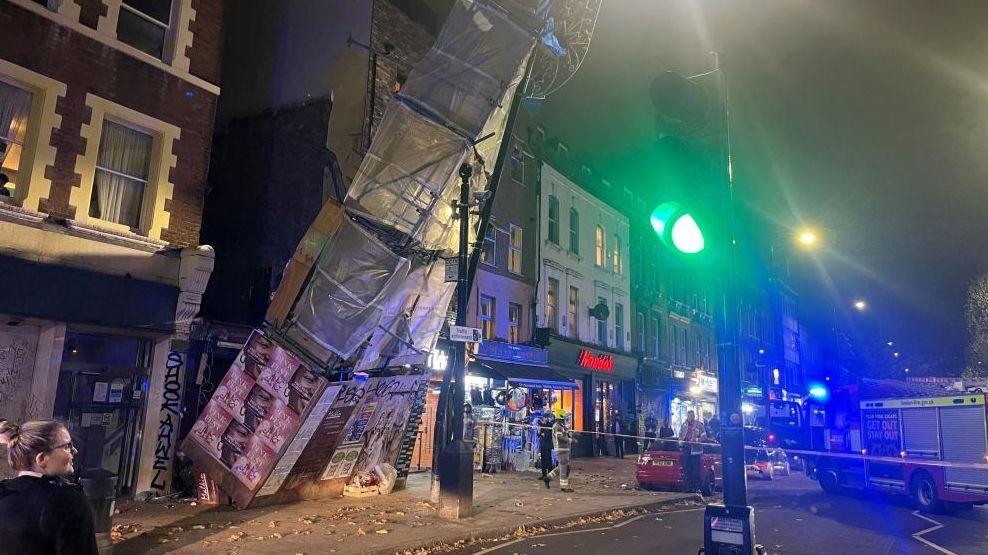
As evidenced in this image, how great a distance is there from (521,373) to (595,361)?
23.3 ft

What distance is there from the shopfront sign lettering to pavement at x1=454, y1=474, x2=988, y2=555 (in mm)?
6423

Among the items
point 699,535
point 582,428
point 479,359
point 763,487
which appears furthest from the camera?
point 582,428

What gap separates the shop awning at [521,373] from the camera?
20.7 m

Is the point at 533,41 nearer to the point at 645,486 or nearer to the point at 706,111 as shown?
the point at 706,111

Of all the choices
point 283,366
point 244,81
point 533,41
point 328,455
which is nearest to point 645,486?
point 328,455

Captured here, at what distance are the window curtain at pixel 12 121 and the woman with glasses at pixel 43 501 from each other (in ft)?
31.6

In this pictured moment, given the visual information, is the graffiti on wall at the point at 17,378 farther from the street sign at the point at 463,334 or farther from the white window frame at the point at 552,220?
the white window frame at the point at 552,220

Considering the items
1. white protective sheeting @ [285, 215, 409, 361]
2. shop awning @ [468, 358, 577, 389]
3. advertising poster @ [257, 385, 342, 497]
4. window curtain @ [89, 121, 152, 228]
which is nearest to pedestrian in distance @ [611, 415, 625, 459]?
shop awning @ [468, 358, 577, 389]

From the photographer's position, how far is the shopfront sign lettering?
12.0 m

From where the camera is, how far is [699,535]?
34.6 ft

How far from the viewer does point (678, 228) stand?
439cm

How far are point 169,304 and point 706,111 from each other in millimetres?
10966

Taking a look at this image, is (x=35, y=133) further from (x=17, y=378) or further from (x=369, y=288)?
(x=369, y=288)

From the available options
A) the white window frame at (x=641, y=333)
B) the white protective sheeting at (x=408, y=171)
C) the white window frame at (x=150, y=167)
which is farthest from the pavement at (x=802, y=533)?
the white window frame at (x=641, y=333)
